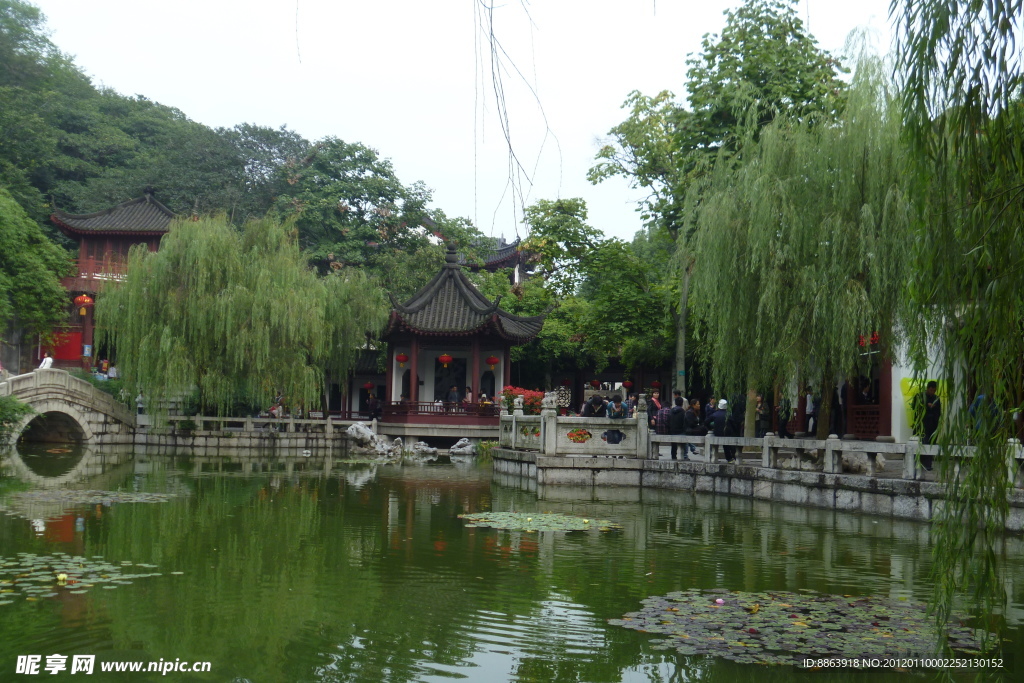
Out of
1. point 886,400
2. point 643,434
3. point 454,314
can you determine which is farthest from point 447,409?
point 886,400

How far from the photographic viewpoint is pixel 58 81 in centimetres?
3606

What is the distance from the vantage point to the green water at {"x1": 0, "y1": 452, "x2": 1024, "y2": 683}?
4.84 m

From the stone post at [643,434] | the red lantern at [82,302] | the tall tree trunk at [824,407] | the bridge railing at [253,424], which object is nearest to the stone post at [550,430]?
the stone post at [643,434]

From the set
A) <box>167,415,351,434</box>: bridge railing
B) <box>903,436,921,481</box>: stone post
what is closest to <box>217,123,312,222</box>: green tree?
<box>167,415,351,434</box>: bridge railing

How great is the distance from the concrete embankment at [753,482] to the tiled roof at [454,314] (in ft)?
26.5

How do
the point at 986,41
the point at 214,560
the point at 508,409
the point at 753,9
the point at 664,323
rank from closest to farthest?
the point at 986,41 → the point at 214,560 → the point at 753,9 → the point at 664,323 → the point at 508,409

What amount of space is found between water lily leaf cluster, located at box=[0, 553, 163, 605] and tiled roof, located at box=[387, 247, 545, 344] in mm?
18287

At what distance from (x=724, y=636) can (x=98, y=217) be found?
29938 mm

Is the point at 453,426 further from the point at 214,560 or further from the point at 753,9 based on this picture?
the point at 214,560

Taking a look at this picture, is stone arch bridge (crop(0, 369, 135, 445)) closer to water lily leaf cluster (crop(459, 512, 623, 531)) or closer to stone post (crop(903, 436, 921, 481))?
water lily leaf cluster (crop(459, 512, 623, 531))

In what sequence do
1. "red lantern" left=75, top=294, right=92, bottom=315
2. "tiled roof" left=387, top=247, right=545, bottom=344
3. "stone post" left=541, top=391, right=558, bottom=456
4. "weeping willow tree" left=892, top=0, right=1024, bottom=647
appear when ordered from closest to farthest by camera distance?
"weeping willow tree" left=892, top=0, right=1024, bottom=647 → "stone post" left=541, top=391, right=558, bottom=456 → "tiled roof" left=387, top=247, right=545, bottom=344 → "red lantern" left=75, top=294, right=92, bottom=315

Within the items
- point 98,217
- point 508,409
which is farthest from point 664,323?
point 98,217

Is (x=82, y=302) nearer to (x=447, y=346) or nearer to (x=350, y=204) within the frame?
(x=350, y=204)

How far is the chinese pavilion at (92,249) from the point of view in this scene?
1162 inches
